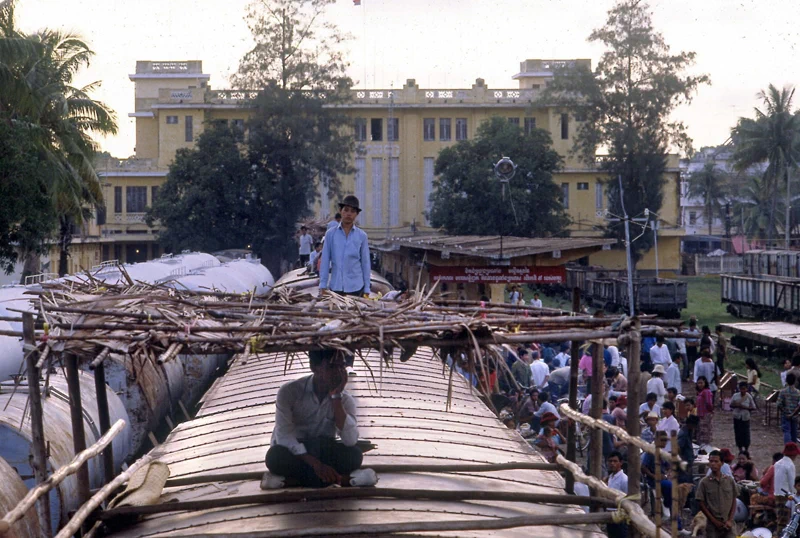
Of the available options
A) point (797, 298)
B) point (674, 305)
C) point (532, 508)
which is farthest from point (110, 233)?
point (532, 508)

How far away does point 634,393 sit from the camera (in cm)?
537

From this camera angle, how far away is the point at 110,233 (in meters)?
53.6

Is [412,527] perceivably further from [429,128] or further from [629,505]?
[429,128]

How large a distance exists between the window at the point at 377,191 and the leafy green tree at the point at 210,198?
13.7 meters

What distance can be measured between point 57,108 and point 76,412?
63.6 feet

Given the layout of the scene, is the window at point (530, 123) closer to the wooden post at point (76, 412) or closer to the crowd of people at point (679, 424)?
the crowd of people at point (679, 424)

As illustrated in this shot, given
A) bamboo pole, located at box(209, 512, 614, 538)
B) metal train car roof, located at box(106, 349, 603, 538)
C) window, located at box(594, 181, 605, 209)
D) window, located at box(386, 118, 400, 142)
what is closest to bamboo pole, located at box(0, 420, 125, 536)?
metal train car roof, located at box(106, 349, 603, 538)

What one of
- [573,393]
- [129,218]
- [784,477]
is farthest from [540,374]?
[129,218]

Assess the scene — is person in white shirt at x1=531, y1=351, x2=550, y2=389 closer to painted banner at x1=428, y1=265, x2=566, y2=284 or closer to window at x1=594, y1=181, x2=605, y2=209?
painted banner at x1=428, y1=265, x2=566, y2=284

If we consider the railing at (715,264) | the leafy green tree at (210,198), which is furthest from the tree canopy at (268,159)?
the railing at (715,264)

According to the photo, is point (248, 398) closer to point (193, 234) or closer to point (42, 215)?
point (42, 215)

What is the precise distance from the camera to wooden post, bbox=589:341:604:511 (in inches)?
235

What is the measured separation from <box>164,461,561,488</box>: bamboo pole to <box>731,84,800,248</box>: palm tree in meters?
44.6

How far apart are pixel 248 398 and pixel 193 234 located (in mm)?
32682
